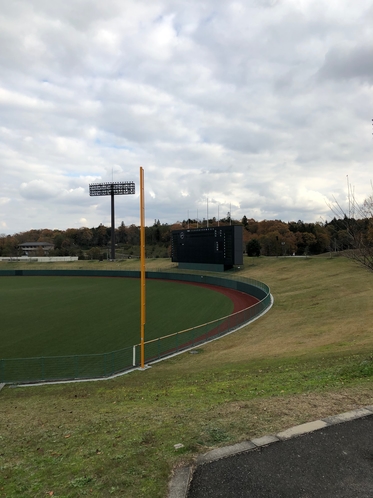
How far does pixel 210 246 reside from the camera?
5119cm

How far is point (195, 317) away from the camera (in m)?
29.2

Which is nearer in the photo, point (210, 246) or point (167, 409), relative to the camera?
point (167, 409)

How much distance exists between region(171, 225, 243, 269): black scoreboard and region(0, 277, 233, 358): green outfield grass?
6.21m

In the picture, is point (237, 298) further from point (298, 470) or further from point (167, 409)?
point (298, 470)

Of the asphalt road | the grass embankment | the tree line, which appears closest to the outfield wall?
the grass embankment

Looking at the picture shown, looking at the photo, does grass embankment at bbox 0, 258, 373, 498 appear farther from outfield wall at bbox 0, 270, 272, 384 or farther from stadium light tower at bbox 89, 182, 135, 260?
stadium light tower at bbox 89, 182, 135, 260

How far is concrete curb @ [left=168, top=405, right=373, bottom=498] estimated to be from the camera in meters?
4.82

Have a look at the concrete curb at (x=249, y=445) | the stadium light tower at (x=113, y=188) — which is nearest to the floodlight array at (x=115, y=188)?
the stadium light tower at (x=113, y=188)

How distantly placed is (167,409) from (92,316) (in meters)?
23.6

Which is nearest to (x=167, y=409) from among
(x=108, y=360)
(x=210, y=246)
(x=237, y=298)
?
(x=108, y=360)

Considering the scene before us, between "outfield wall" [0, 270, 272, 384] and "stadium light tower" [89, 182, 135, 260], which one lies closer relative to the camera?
"outfield wall" [0, 270, 272, 384]

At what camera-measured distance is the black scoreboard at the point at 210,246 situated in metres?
48.6

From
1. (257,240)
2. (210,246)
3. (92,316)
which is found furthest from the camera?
(257,240)

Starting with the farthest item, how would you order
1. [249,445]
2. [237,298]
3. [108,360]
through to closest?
[237,298]
[108,360]
[249,445]
